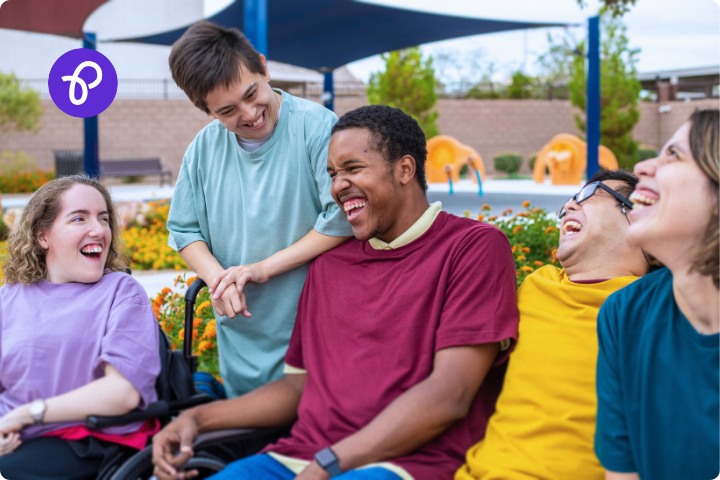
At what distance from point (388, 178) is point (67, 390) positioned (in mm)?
1195

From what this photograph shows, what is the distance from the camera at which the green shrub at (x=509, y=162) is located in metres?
23.4

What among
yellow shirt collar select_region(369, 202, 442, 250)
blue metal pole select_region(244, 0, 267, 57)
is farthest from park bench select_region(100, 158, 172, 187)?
yellow shirt collar select_region(369, 202, 442, 250)

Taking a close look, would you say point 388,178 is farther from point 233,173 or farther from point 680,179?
point 680,179

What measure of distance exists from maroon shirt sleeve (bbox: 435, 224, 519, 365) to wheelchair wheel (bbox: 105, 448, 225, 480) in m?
0.79

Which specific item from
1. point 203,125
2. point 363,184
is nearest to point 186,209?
point 363,184

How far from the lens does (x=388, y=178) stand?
1.98 meters

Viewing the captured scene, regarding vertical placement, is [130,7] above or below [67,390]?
above

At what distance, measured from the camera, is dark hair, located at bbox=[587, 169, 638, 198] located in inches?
75.3

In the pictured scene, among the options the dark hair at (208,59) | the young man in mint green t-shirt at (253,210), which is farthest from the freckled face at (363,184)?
the dark hair at (208,59)

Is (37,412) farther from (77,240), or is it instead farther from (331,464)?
(331,464)

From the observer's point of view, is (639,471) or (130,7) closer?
(639,471)

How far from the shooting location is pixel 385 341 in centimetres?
188

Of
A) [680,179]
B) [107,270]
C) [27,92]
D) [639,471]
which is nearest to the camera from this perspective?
[680,179]

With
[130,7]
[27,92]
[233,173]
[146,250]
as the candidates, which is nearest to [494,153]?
[130,7]
